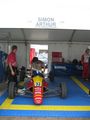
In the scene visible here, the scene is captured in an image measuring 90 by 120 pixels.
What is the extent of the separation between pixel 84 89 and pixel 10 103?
13.9 ft

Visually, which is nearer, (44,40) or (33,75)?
(33,75)

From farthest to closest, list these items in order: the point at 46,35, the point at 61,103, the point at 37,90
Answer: the point at 46,35 < the point at 61,103 < the point at 37,90

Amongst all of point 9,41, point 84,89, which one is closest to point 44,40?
point 9,41

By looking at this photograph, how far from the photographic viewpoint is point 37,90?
9680mm

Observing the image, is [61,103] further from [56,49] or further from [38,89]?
[56,49]

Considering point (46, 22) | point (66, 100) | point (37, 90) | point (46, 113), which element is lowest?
point (46, 113)

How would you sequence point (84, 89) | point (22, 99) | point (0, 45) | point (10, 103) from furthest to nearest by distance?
point (0, 45), point (84, 89), point (22, 99), point (10, 103)

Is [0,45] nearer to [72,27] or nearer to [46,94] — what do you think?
[46,94]

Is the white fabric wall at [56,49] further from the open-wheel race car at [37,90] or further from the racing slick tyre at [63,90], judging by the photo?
the racing slick tyre at [63,90]

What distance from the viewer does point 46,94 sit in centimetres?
1089

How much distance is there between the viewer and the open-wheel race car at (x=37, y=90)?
9642 mm

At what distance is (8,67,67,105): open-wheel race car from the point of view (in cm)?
964

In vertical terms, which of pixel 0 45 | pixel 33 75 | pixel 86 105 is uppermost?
pixel 0 45

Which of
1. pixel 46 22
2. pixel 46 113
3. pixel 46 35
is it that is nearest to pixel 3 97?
pixel 46 113
